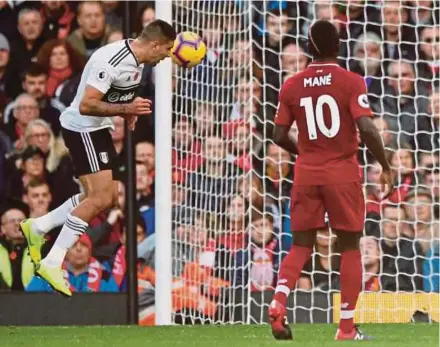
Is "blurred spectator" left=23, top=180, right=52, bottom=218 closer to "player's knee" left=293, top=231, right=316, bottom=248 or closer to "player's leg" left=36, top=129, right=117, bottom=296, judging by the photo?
"player's leg" left=36, top=129, right=117, bottom=296

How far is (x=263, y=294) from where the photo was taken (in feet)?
33.0

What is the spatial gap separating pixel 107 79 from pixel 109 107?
0.69ft

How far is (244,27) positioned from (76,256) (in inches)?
87.2

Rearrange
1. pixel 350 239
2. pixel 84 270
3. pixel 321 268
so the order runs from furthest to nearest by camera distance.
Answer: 1. pixel 321 268
2. pixel 84 270
3. pixel 350 239

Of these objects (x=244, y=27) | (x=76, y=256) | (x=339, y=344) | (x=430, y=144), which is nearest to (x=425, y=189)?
(x=430, y=144)

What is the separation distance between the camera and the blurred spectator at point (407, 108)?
1059cm

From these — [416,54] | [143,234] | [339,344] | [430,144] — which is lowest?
[339,344]

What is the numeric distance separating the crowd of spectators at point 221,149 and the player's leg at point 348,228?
301 centimetres

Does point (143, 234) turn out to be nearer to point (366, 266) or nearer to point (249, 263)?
point (249, 263)

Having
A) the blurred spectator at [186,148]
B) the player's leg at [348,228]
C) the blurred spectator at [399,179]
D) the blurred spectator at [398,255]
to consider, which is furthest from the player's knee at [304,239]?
the blurred spectator at [399,179]

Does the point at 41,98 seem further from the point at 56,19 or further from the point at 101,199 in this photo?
the point at 101,199

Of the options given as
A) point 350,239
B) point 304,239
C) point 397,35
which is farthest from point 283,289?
point 397,35

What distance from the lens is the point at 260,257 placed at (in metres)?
10.1

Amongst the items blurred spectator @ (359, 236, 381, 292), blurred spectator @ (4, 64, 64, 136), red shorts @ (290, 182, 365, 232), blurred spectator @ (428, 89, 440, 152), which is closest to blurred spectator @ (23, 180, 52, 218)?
A: blurred spectator @ (4, 64, 64, 136)
